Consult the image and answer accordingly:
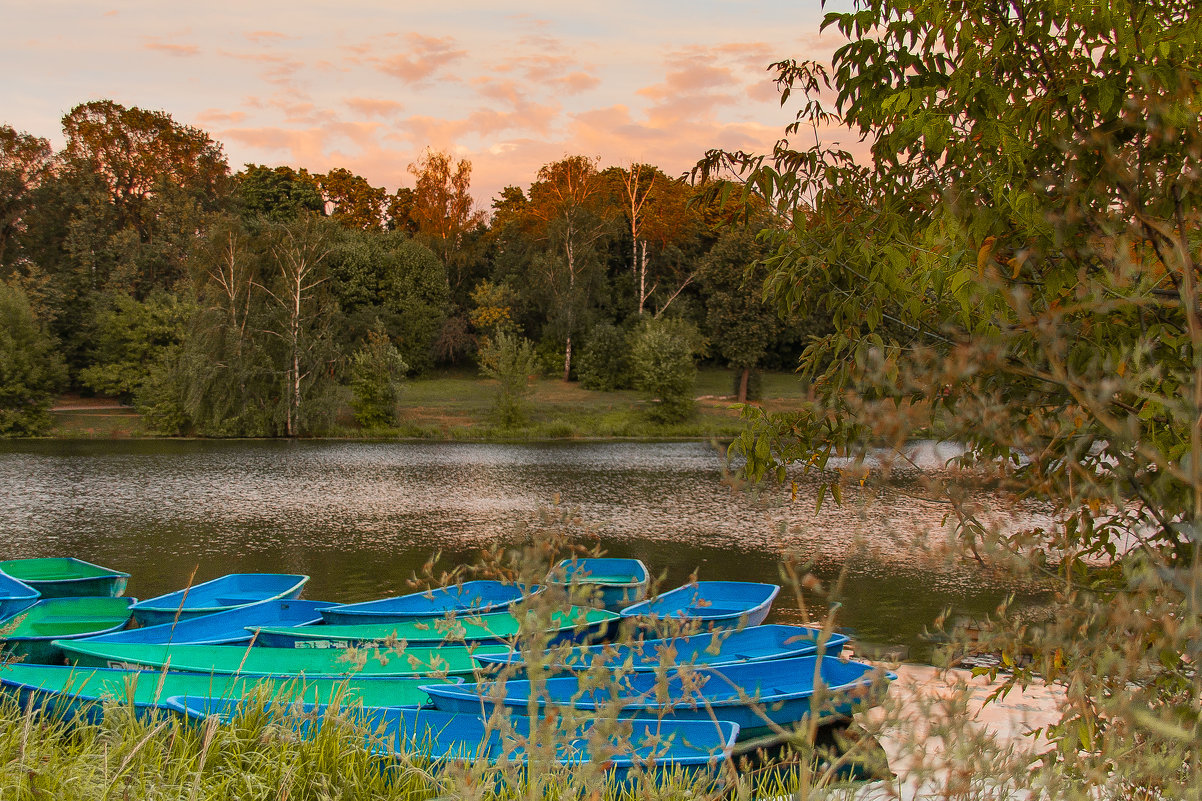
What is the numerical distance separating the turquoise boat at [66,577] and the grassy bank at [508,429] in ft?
70.5

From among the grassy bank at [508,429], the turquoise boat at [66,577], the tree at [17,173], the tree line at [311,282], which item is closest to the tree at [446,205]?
the tree line at [311,282]

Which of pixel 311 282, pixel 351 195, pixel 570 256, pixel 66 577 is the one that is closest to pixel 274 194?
pixel 351 195

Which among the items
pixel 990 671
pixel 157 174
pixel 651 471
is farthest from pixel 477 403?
pixel 990 671

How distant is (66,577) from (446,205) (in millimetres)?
39874

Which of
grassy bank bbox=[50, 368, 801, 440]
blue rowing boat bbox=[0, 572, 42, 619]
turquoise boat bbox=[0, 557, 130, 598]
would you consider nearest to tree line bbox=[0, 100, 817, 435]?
grassy bank bbox=[50, 368, 801, 440]

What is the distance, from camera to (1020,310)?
2002 millimetres

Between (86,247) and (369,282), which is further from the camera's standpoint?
(369,282)

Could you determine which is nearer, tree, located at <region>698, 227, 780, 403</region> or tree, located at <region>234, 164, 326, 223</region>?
tree, located at <region>698, 227, 780, 403</region>

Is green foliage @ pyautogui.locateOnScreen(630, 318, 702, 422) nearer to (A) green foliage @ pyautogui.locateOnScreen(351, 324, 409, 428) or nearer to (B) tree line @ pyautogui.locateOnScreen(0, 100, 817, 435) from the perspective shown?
(B) tree line @ pyautogui.locateOnScreen(0, 100, 817, 435)

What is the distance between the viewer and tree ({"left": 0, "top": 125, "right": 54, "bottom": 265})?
4284 cm

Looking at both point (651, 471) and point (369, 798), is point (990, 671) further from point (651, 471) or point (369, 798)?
point (651, 471)

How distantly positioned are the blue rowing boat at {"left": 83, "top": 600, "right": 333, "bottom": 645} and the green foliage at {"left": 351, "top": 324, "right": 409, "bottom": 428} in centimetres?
2474

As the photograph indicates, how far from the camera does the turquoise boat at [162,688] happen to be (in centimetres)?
547

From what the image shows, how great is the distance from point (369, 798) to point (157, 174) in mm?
47391
